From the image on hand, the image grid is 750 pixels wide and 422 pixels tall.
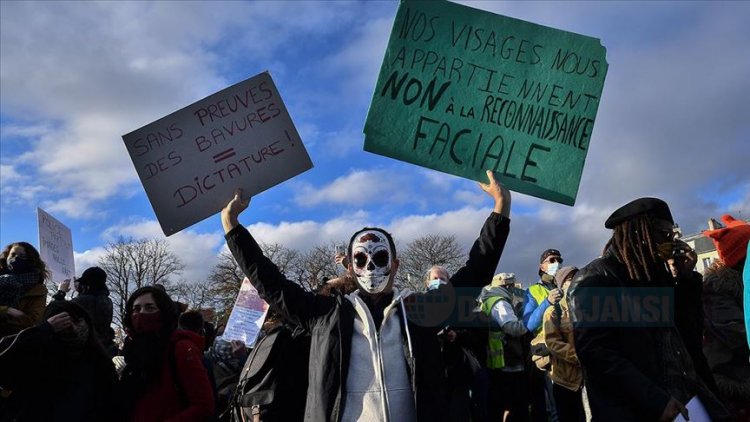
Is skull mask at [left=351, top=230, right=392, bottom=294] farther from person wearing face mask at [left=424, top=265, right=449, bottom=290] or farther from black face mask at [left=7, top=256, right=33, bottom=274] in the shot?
black face mask at [left=7, top=256, right=33, bottom=274]

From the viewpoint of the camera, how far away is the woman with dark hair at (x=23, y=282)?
17.0 feet

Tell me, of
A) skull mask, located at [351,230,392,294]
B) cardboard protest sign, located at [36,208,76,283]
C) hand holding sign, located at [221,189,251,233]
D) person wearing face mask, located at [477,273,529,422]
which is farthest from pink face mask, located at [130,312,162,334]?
cardboard protest sign, located at [36,208,76,283]

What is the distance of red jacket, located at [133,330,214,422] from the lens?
3.80 meters

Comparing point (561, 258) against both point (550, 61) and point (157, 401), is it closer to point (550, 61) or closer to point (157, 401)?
point (550, 61)

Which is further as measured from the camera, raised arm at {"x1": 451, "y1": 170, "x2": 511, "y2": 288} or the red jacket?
the red jacket

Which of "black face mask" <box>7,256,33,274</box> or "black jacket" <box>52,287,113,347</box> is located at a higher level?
"black face mask" <box>7,256,33,274</box>

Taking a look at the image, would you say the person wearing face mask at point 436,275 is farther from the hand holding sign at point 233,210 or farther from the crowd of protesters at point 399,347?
the hand holding sign at point 233,210

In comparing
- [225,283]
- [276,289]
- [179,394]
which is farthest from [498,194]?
[225,283]

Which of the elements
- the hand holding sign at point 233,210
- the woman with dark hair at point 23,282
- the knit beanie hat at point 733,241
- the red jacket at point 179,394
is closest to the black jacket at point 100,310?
the woman with dark hair at point 23,282

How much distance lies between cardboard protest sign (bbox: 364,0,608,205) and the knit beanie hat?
1.04 m

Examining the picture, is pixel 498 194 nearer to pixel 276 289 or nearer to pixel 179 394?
pixel 276 289

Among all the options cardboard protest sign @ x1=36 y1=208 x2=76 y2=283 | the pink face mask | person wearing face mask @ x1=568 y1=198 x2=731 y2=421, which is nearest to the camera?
person wearing face mask @ x1=568 y1=198 x2=731 y2=421

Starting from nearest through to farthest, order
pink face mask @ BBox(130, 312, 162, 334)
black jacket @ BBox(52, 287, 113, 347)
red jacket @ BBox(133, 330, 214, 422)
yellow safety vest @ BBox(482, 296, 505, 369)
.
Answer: red jacket @ BBox(133, 330, 214, 422) < pink face mask @ BBox(130, 312, 162, 334) < black jacket @ BBox(52, 287, 113, 347) < yellow safety vest @ BBox(482, 296, 505, 369)

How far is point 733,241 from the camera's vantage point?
4.45 meters
